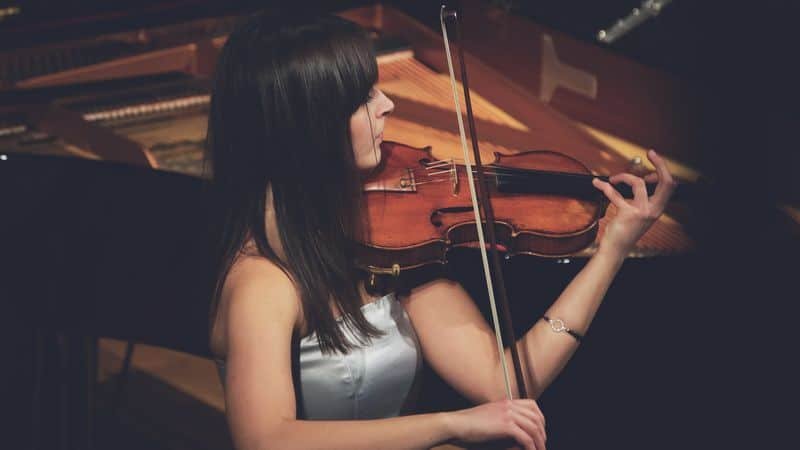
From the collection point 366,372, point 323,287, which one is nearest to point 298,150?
point 323,287

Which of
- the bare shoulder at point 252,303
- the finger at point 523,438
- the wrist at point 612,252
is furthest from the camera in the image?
the wrist at point 612,252

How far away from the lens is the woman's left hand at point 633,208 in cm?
149

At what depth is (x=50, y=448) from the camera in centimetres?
241

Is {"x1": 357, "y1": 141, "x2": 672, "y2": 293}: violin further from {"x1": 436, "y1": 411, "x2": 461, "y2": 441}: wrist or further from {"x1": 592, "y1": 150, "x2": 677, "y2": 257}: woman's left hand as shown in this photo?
{"x1": 436, "y1": 411, "x2": 461, "y2": 441}: wrist

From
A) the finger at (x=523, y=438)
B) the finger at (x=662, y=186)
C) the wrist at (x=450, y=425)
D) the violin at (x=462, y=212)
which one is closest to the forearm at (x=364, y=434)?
the wrist at (x=450, y=425)

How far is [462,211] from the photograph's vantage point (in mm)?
1626

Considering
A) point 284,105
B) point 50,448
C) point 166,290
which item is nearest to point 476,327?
point 284,105

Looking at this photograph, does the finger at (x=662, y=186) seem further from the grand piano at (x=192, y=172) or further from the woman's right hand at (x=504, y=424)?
the woman's right hand at (x=504, y=424)

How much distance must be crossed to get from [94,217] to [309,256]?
74 cm

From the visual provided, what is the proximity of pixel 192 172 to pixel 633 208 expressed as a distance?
1299mm

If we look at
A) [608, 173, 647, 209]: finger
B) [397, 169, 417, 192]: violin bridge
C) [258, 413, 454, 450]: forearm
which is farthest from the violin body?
[258, 413, 454, 450]: forearm

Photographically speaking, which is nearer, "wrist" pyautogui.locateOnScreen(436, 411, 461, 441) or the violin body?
"wrist" pyautogui.locateOnScreen(436, 411, 461, 441)

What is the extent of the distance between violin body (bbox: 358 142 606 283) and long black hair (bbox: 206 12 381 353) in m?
0.06

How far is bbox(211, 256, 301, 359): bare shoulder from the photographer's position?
1404 millimetres
